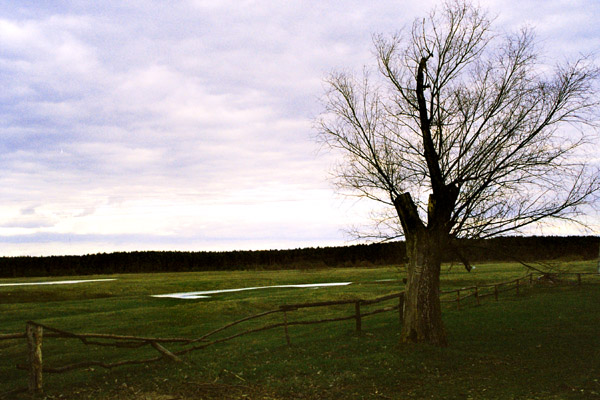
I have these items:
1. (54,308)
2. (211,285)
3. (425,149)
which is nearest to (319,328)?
(425,149)

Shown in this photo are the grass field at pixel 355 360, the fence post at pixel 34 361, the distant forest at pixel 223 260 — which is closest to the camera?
the fence post at pixel 34 361

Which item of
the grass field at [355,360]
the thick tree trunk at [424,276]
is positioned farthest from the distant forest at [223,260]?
the thick tree trunk at [424,276]

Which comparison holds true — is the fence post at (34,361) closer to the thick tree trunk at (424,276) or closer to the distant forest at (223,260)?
the thick tree trunk at (424,276)

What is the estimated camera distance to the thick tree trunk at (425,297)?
18500 mm

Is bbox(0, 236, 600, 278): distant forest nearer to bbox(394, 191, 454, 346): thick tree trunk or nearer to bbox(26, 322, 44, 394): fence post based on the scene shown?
bbox(394, 191, 454, 346): thick tree trunk

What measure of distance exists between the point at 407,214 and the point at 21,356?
1604 cm

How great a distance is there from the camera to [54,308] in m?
38.8

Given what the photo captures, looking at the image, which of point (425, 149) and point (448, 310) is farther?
point (448, 310)

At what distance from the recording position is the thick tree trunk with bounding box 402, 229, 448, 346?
1850 centimetres

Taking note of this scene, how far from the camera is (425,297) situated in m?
18.5

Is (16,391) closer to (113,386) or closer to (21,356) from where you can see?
(113,386)

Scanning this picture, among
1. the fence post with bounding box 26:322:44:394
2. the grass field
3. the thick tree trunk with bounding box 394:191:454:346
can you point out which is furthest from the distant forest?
the fence post with bounding box 26:322:44:394

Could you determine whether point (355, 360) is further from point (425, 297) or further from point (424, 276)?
point (424, 276)

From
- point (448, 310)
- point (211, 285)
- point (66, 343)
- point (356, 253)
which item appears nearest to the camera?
point (66, 343)
